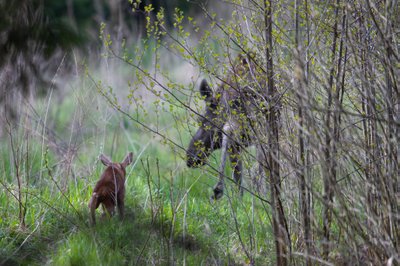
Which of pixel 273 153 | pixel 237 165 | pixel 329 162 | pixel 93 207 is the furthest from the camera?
pixel 237 165

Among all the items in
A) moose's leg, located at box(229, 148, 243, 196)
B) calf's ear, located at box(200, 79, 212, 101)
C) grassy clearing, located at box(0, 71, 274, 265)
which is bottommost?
grassy clearing, located at box(0, 71, 274, 265)

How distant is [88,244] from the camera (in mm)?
5094

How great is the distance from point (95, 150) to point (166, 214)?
232 centimetres

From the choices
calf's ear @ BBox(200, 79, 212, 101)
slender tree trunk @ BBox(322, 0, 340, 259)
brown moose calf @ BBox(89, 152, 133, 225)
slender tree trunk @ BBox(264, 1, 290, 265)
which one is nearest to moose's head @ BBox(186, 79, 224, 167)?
calf's ear @ BBox(200, 79, 212, 101)

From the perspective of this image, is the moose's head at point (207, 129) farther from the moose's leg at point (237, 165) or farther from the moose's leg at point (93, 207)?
the moose's leg at point (93, 207)

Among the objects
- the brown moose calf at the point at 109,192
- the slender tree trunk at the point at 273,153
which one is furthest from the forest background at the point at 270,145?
the brown moose calf at the point at 109,192

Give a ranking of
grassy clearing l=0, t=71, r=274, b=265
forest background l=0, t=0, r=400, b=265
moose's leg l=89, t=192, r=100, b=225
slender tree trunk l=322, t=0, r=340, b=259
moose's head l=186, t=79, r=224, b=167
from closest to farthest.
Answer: slender tree trunk l=322, t=0, r=340, b=259, forest background l=0, t=0, r=400, b=265, moose's head l=186, t=79, r=224, b=167, grassy clearing l=0, t=71, r=274, b=265, moose's leg l=89, t=192, r=100, b=225

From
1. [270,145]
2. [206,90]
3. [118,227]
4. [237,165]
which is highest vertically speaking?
[206,90]

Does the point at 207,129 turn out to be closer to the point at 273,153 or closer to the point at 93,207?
the point at 273,153

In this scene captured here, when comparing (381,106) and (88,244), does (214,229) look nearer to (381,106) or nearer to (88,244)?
(88,244)

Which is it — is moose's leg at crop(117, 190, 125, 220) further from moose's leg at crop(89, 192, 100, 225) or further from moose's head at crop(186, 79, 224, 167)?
moose's head at crop(186, 79, 224, 167)

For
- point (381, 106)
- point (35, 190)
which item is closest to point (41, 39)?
point (35, 190)

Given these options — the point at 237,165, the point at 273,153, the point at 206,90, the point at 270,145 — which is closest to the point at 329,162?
the point at 273,153

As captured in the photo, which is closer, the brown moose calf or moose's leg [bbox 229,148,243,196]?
moose's leg [bbox 229,148,243,196]
